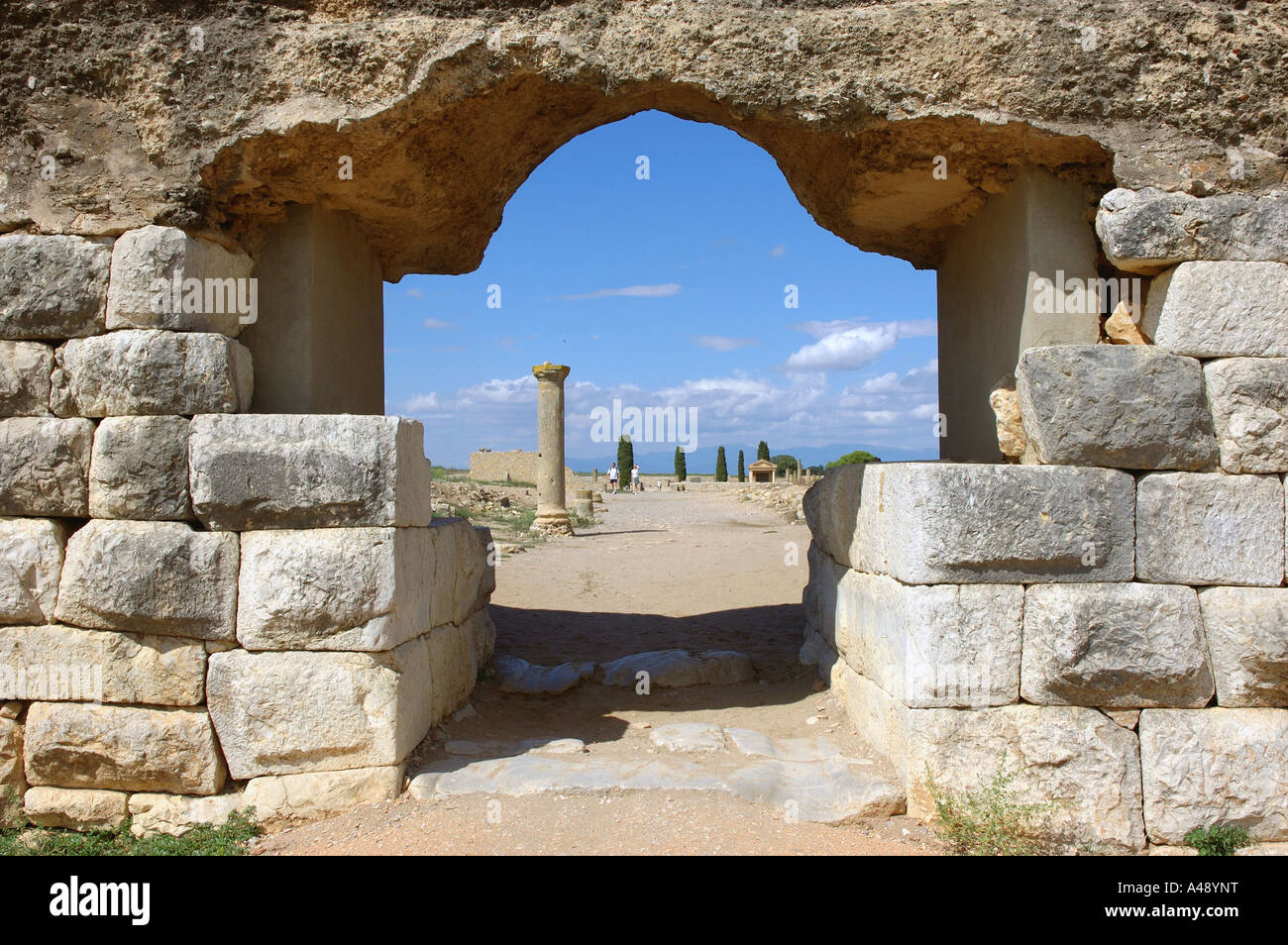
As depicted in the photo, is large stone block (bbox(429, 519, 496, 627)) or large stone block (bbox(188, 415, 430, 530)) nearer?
large stone block (bbox(188, 415, 430, 530))

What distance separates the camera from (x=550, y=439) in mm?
16562

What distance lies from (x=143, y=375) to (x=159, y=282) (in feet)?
1.42

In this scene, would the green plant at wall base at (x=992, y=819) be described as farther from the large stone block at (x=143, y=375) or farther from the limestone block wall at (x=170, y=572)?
the large stone block at (x=143, y=375)

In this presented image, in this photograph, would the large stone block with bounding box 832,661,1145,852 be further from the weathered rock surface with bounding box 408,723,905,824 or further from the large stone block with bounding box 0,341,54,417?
the large stone block with bounding box 0,341,54,417

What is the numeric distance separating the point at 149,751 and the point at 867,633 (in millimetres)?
3308

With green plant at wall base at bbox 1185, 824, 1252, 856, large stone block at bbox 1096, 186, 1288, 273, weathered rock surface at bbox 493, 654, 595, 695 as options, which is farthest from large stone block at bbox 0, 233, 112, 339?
green plant at wall base at bbox 1185, 824, 1252, 856

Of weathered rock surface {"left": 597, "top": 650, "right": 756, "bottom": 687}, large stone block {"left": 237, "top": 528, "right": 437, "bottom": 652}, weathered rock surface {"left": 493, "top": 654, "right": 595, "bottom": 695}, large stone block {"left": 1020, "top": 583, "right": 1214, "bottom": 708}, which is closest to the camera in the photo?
large stone block {"left": 1020, "top": 583, "right": 1214, "bottom": 708}

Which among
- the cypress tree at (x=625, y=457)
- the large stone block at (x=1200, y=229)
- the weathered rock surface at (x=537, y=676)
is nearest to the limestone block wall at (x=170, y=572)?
the weathered rock surface at (x=537, y=676)

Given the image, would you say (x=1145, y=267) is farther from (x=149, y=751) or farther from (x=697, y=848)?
(x=149, y=751)

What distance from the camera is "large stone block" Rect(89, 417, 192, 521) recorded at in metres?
3.72

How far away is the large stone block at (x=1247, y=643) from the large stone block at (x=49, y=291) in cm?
500

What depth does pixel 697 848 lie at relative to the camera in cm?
337

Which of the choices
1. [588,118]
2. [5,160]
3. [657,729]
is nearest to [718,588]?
[657,729]

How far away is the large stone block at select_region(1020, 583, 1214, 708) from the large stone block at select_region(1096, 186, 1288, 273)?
1.47 m
